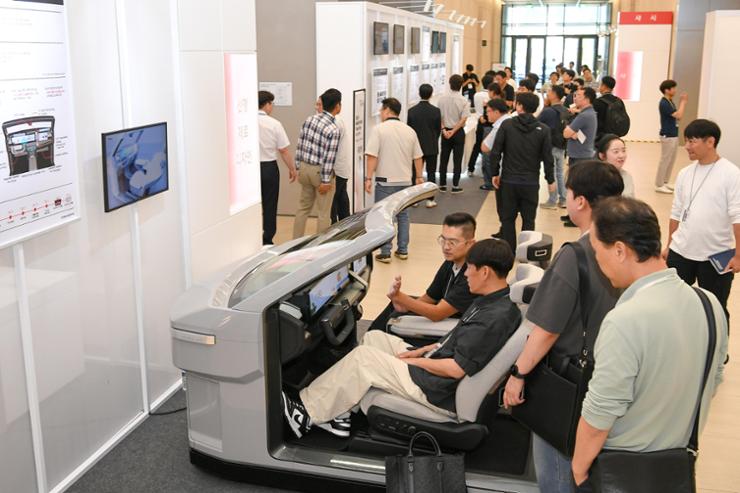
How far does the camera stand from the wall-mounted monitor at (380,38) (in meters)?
9.29

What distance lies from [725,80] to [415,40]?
4.68 metres

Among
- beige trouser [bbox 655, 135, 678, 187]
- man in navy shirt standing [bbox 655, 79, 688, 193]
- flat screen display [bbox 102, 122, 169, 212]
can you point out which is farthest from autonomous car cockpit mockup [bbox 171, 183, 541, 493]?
beige trouser [bbox 655, 135, 678, 187]

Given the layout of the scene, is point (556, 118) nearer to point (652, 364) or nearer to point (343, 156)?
point (343, 156)

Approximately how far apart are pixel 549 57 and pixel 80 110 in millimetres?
33333

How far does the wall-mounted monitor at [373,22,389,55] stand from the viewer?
9.29 metres

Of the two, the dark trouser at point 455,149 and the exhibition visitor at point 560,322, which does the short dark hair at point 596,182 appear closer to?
the exhibition visitor at point 560,322

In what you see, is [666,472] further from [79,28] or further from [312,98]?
[312,98]

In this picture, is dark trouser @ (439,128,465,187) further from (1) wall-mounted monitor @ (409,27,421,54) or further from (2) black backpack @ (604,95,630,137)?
(2) black backpack @ (604,95,630,137)

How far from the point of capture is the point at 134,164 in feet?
13.0

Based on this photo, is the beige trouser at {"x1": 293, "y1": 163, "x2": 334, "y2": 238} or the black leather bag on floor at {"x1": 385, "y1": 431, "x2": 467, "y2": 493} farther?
the beige trouser at {"x1": 293, "y1": 163, "x2": 334, "y2": 238}

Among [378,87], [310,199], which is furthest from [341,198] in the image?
[378,87]

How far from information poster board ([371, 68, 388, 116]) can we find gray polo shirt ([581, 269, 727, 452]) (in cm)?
774

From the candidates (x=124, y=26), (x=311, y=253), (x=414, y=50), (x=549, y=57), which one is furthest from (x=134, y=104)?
(x=549, y=57)

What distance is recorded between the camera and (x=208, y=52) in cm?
477
